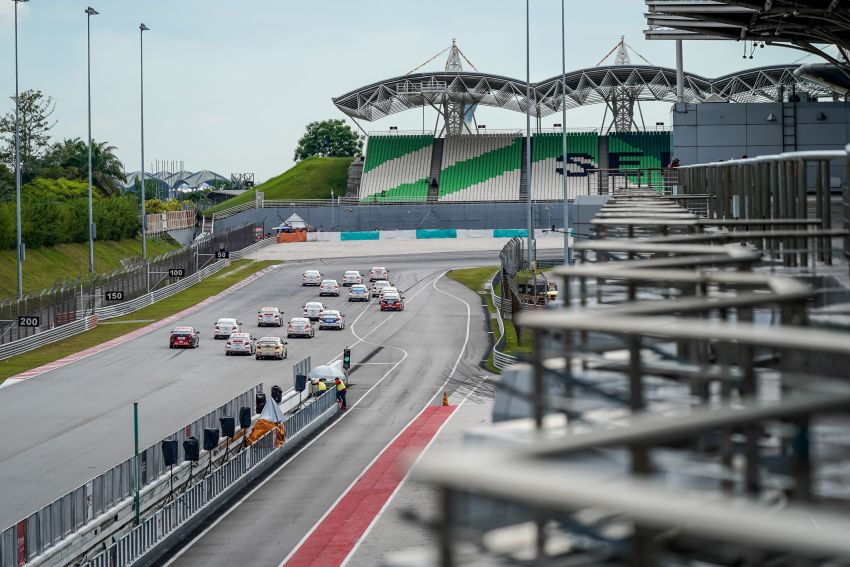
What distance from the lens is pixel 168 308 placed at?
265ft

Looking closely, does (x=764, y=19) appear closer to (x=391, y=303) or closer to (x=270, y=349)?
(x=270, y=349)

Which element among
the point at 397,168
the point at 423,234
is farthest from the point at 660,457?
the point at 397,168

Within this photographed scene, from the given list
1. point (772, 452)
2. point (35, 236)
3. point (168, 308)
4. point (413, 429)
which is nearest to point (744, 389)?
point (772, 452)

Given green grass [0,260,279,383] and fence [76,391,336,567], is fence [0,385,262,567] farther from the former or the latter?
green grass [0,260,279,383]

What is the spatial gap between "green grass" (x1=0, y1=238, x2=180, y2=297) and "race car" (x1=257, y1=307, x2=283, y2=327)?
1927cm

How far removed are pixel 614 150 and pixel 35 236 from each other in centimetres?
6621

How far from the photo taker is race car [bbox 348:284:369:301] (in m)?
83.2

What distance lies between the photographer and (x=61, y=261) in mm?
95875

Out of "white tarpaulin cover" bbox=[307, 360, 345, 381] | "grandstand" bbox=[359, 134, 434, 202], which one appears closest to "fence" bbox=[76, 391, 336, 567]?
"white tarpaulin cover" bbox=[307, 360, 345, 381]

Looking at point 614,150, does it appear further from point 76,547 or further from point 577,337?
point 577,337

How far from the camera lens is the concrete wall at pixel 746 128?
5372 centimetres

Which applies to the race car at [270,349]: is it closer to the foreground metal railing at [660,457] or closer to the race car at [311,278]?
the race car at [311,278]

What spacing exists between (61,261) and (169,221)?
35463 millimetres

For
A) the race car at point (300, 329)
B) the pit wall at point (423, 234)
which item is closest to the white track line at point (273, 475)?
the race car at point (300, 329)
